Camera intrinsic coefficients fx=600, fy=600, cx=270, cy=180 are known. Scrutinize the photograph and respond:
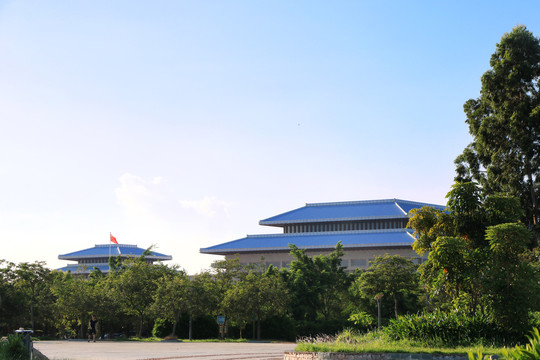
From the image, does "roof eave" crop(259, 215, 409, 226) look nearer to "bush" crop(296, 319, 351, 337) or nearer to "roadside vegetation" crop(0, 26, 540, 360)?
"roadside vegetation" crop(0, 26, 540, 360)

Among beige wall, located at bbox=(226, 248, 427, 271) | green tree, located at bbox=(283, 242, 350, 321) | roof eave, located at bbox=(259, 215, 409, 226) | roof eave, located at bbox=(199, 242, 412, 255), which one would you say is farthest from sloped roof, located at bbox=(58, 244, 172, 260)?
green tree, located at bbox=(283, 242, 350, 321)

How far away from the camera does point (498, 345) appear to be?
19.6 metres

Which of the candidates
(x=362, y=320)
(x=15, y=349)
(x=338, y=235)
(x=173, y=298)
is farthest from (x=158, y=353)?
(x=338, y=235)

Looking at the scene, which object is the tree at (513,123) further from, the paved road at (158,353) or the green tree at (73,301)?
the green tree at (73,301)

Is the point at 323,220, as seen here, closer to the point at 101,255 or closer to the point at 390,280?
the point at 390,280

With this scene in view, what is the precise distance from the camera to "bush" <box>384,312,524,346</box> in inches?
785

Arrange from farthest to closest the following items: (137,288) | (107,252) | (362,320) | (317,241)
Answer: (107,252) → (317,241) → (137,288) → (362,320)

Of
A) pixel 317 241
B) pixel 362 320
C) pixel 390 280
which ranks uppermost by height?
pixel 317 241

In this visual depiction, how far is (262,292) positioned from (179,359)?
23.9 metres

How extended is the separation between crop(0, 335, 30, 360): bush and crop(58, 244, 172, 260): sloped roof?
9971 cm

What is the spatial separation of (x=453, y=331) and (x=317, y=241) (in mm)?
57868

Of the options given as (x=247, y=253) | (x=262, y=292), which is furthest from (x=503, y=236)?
(x=247, y=253)

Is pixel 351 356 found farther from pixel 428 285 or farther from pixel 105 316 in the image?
pixel 105 316

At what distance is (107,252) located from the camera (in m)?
116
